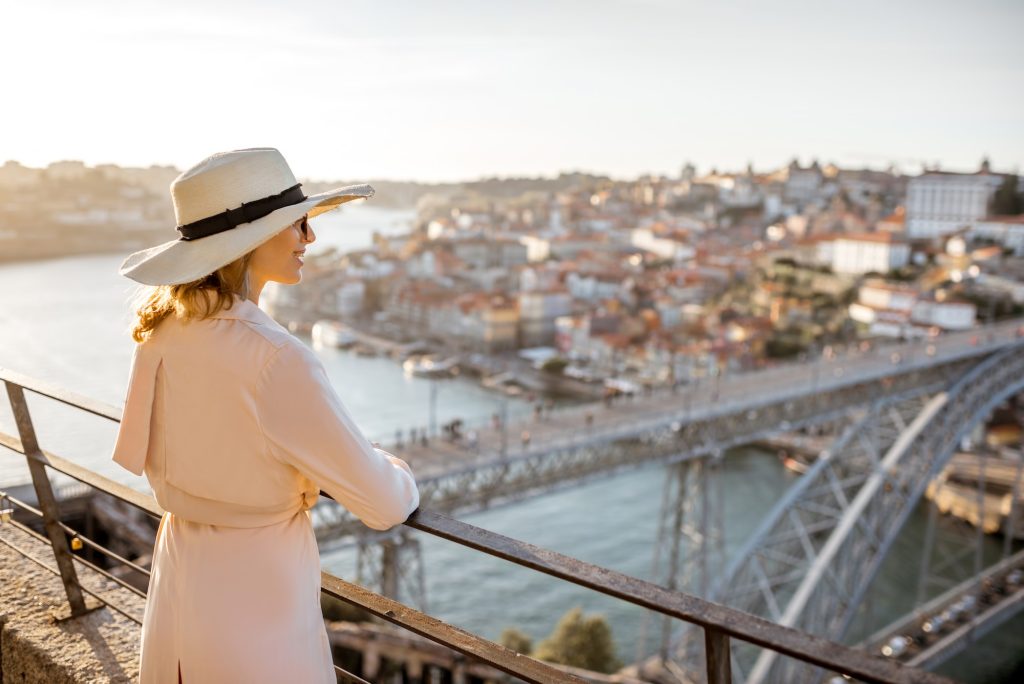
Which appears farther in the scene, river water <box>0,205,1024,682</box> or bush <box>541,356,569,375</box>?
bush <box>541,356,569,375</box>

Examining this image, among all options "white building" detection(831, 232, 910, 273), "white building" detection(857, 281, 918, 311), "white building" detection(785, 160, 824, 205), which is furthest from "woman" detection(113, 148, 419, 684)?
"white building" detection(785, 160, 824, 205)

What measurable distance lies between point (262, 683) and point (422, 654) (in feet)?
16.4

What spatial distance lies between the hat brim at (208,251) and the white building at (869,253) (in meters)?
29.4

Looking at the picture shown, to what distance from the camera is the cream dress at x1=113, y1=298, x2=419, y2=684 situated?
516 millimetres

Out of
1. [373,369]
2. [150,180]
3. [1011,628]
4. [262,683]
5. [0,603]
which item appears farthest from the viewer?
[373,369]

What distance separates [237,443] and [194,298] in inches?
3.6

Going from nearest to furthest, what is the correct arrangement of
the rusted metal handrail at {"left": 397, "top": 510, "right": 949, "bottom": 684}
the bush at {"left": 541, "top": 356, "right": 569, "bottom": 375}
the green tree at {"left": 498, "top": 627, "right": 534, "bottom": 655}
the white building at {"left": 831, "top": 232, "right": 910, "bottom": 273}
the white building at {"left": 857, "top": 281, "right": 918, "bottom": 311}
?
the rusted metal handrail at {"left": 397, "top": 510, "right": 949, "bottom": 684}
the green tree at {"left": 498, "top": 627, "right": 534, "bottom": 655}
the bush at {"left": 541, "top": 356, "right": 569, "bottom": 375}
the white building at {"left": 857, "top": 281, "right": 918, "bottom": 311}
the white building at {"left": 831, "top": 232, "right": 910, "bottom": 273}

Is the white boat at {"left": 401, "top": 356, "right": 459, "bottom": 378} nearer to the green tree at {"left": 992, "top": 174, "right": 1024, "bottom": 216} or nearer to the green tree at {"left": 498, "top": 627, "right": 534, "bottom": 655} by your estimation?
the green tree at {"left": 498, "top": 627, "right": 534, "bottom": 655}

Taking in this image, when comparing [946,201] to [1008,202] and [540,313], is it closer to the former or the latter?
[1008,202]

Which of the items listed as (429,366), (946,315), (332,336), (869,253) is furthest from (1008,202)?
(332,336)

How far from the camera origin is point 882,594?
34.4ft

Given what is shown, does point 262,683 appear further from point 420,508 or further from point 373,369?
point 373,369

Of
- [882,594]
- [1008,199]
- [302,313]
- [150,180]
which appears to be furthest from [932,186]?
[150,180]

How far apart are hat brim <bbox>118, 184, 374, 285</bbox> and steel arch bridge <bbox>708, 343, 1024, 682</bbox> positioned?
6.18 meters
